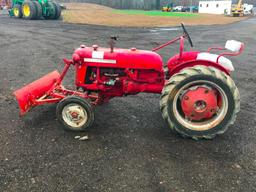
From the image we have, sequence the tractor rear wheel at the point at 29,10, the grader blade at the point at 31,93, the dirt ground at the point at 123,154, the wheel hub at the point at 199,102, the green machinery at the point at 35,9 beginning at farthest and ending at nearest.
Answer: the green machinery at the point at 35,9 → the tractor rear wheel at the point at 29,10 → the grader blade at the point at 31,93 → the wheel hub at the point at 199,102 → the dirt ground at the point at 123,154

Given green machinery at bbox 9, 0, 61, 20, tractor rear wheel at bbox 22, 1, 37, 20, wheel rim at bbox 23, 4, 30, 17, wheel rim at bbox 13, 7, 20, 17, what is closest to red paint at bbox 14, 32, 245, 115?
tractor rear wheel at bbox 22, 1, 37, 20

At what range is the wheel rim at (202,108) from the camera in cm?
356

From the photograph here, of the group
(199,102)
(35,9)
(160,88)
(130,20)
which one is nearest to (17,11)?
(35,9)

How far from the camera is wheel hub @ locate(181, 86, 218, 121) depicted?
142 inches

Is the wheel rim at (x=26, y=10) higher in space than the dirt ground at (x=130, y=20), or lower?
higher

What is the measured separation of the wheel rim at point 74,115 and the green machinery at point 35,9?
17.4 meters

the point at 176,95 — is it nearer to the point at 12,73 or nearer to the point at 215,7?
the point at 12,73

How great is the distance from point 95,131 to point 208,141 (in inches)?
59.9

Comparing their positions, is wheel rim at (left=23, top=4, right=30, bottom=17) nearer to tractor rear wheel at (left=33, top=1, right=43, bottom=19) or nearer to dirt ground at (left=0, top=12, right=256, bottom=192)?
tractor rear wheel at (left=33, top=1, right=43, bottom=19)

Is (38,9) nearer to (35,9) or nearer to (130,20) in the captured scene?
(35,9)

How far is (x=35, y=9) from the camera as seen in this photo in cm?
1927

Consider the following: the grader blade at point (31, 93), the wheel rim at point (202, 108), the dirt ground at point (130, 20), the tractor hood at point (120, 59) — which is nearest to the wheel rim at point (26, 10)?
the dirt ground at point (130, 20)

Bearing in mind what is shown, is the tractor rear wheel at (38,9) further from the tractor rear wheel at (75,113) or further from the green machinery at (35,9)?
the tractor rear wheel at (75,113)

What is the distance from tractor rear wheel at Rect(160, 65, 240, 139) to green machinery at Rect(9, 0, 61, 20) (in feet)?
59.3
